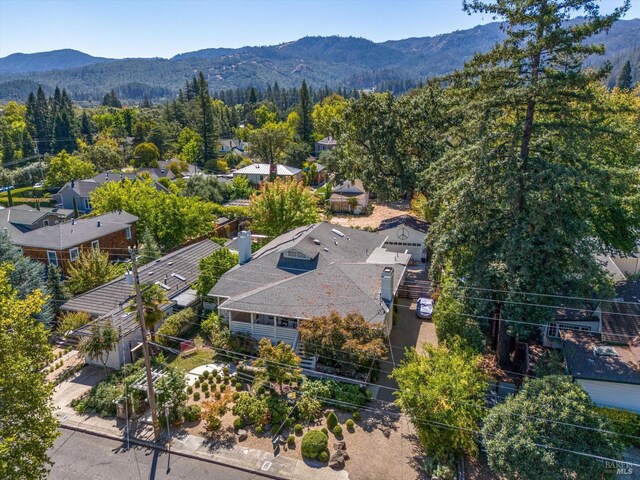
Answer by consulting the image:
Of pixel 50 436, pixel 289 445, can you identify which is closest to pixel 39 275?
pixel 50 436

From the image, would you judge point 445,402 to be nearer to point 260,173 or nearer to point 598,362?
point 598,362

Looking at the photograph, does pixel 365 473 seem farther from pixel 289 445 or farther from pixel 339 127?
pixel 339 127

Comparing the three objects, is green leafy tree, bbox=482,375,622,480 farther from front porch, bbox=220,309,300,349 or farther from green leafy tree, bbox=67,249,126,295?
green leafy tree, bbox=67,249,126,295

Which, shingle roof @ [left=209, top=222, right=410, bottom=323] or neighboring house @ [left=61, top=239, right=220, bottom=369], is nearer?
neighboring house @ [left=61, top=239, right=220, bottom=369]

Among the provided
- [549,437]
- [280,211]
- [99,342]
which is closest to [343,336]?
[549,437]

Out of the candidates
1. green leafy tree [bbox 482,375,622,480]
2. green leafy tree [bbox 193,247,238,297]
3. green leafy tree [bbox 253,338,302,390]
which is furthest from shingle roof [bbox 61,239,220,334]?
green leafy tree [bbox 482,375,622,480]

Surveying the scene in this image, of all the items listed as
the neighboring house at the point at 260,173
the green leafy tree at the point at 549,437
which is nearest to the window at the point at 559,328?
the green leafy tree at the point at 549,437

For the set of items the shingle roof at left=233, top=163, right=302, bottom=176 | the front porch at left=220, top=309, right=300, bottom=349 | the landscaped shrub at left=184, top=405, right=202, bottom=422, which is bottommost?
the landscaped shrub at left=184, top=405, right=202, bottom=422
